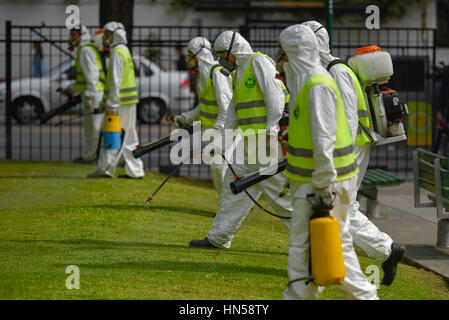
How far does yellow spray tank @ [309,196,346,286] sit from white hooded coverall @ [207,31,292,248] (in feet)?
7.75

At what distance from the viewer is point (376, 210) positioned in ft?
35.1

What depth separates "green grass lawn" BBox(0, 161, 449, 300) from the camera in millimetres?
6234

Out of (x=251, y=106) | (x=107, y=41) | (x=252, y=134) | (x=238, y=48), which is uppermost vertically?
(x=107, y=41)

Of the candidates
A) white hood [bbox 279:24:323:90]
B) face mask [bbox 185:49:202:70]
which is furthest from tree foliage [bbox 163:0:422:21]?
white hood [bbox 279:24:323:90]

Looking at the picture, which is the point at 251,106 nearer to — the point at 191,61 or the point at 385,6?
the point at 191,61

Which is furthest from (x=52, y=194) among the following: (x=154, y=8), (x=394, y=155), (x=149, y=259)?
(x=154, y=8)

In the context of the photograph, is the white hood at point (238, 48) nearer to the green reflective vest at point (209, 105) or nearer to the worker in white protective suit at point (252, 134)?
the worker in white protective suit at point (252, 134)

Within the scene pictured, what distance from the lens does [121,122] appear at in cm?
1213

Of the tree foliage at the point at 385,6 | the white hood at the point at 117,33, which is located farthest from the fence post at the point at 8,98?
the tree foliage at the point at 385,6

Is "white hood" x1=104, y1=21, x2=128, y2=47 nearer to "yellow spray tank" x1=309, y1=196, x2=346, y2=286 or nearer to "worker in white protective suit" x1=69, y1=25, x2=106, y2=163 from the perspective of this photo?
"worker in white protective suit" x1=69, y1=25, x2=106, y2=163

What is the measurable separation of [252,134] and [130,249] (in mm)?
1511

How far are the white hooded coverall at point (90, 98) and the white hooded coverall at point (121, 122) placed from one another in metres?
1.04

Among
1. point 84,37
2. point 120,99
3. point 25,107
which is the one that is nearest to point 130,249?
point 120,99

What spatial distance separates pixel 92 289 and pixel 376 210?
5416mm
